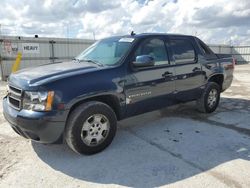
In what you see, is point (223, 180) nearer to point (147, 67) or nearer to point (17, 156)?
point (147, 67)

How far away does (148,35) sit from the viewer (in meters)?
5.09

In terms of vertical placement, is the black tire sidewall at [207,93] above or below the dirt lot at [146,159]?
above

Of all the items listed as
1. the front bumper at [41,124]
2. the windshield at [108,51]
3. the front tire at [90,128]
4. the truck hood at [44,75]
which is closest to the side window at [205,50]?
the windshield at [108,51]

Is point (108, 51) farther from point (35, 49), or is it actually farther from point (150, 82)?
point (35, 49)

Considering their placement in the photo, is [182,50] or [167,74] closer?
[167,74]

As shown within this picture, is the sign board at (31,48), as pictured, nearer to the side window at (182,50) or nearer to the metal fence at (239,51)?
the side window at (182,50)

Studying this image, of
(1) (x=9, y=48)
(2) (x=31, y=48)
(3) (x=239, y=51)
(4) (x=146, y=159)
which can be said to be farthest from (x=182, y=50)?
(3) (x=239, y=51)

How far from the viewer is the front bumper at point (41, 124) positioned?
141 inches

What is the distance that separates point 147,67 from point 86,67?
1.09 m

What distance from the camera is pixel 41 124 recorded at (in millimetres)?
3584

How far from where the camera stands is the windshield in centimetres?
461

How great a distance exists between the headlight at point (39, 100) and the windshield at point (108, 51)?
1.28 meters

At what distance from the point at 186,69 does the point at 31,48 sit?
42.0 ft

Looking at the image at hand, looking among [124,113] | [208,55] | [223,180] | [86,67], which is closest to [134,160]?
[124,113]
